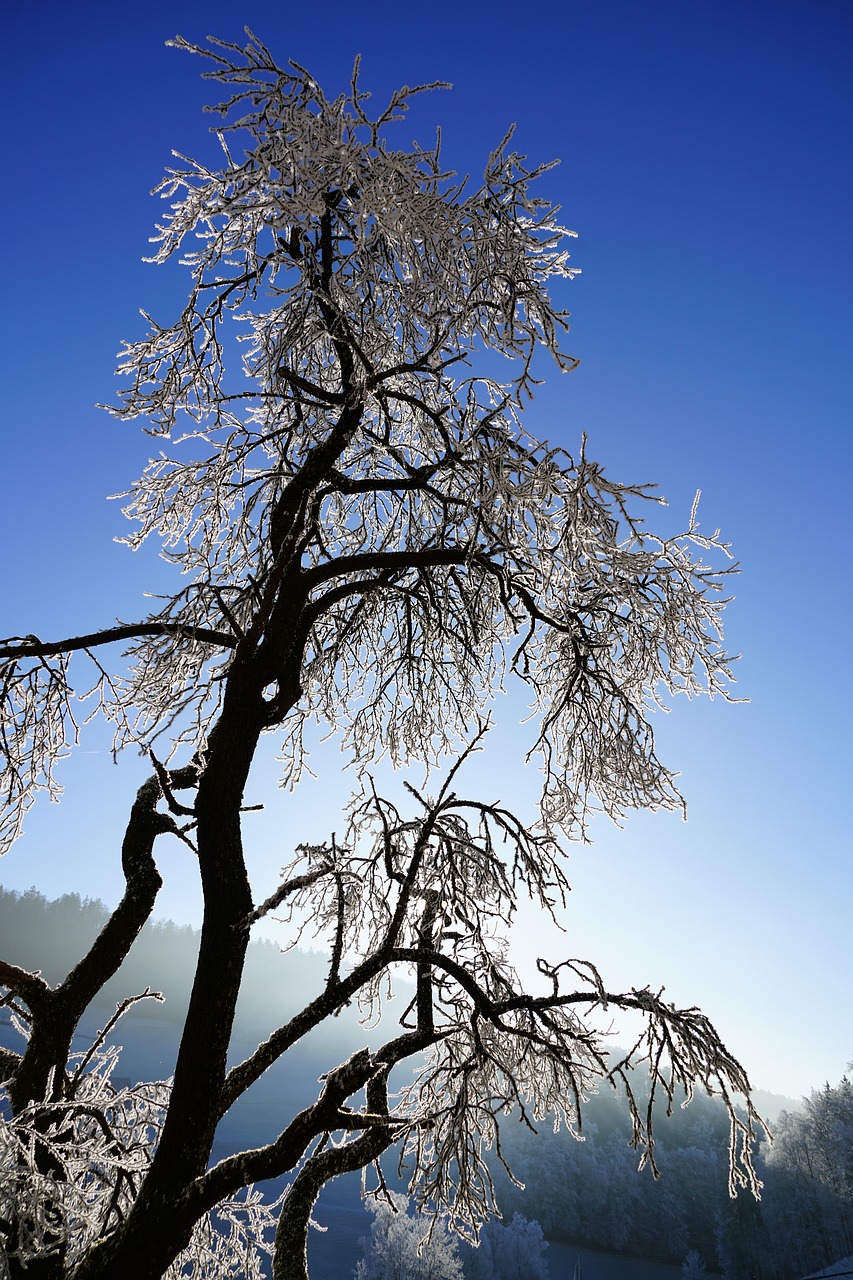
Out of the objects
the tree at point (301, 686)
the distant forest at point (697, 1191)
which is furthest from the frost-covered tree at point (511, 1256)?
the tree at point (301, 686)

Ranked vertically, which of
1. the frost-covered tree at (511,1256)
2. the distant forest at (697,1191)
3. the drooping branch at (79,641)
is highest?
the drooping branch at (79,641)

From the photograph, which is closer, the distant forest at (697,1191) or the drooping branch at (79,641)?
the drooping branch at (79,641)

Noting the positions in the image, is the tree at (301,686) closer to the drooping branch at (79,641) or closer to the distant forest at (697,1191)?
the drooping branch at (79,641)

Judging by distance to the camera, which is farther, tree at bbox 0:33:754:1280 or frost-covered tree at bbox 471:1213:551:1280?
frost-covered tree at bbox 471:1213:551:1280

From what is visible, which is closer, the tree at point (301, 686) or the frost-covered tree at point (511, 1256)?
the tree at point (301, 686)

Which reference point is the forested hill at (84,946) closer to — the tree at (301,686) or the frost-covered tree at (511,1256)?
the frost-covered tree at (511,1256)

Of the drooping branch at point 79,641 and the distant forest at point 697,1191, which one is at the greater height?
the drooping branch at point 79,641

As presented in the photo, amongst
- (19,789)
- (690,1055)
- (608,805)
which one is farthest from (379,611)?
(690,1055)

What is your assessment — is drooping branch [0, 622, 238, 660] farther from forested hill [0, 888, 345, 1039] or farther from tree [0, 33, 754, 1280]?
forested hill [0, 888, 345, 1039]

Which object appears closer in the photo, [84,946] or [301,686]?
[301,686]

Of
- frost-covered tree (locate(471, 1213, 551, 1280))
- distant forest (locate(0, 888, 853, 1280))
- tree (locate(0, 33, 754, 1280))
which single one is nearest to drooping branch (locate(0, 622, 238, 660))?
tree (locate(0, 33, 754, 1280))

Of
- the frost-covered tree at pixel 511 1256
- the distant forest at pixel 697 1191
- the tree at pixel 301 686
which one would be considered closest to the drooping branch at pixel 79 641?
the tree at pixel 301 686

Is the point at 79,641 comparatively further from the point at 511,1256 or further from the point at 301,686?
the point at 511,1256

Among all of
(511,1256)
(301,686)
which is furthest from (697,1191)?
(301,686)
